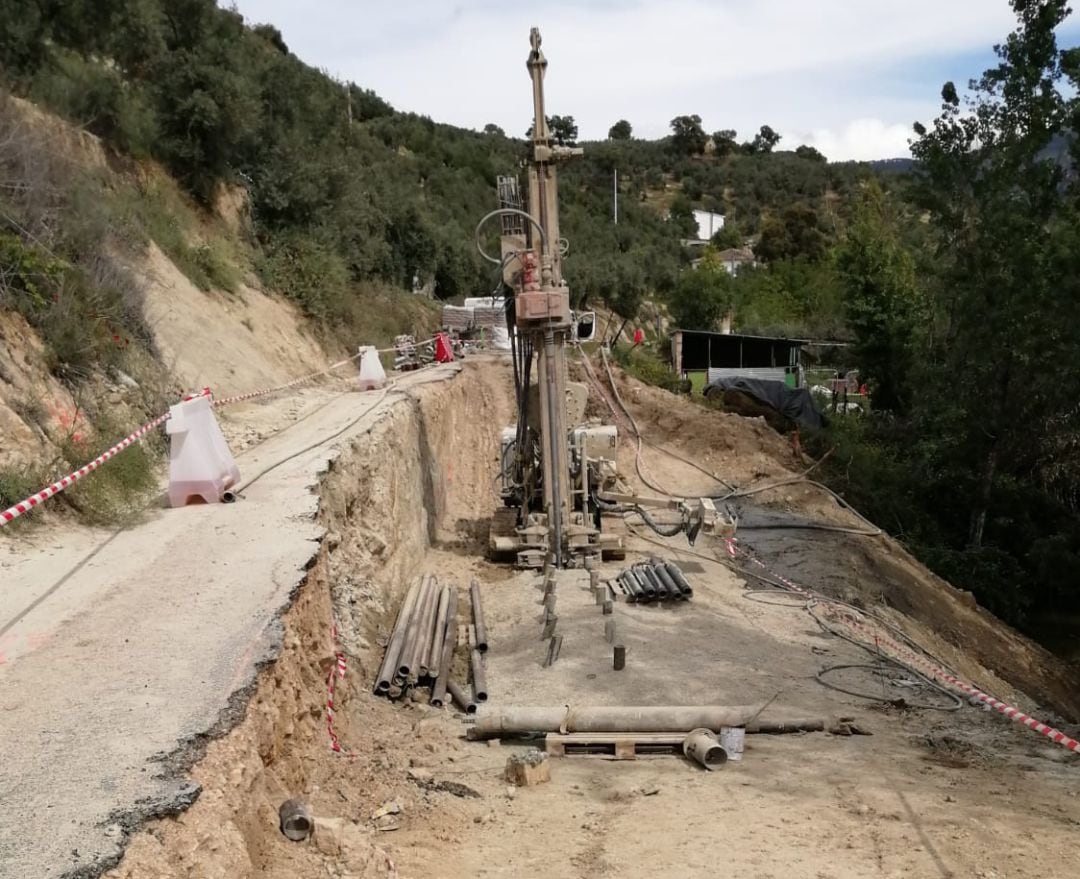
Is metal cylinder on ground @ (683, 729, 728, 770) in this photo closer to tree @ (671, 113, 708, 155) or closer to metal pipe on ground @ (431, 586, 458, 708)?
metal pipe on ground @ (431, 586, 458, 708)

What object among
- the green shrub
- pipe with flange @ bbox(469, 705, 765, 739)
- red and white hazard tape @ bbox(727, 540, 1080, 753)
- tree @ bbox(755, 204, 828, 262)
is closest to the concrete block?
pipe with flange @ bbox(469, 705, 765, 739)

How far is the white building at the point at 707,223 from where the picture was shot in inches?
3081

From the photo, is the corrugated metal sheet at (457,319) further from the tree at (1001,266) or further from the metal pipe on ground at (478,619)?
the metal pipe on ground at (478,619)

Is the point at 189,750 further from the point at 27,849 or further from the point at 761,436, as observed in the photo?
the point at 761,436

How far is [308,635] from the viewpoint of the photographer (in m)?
6.07

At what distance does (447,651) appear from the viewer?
916 cm

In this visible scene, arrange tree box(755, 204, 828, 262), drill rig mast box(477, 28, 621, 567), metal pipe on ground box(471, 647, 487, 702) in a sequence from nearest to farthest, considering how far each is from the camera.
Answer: metal pipe on ground box(471, 647, 487, 702)
drill rig mast box(477, 28, 621, 567)
tree box(755, 204, 828, 262)

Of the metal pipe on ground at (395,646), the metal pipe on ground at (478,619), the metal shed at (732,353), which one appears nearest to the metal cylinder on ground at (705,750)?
the metal pipe on ground at (395,646)

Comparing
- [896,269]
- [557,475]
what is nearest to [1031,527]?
[896,269]

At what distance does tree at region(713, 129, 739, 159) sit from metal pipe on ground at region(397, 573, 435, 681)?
343 feet

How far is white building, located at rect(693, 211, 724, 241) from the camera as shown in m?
78.2

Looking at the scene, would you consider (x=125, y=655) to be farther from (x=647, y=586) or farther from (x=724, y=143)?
(x=724, y=143)

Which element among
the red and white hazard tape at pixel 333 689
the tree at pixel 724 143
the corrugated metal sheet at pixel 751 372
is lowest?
the red and white hazard tape at pixel 333 689

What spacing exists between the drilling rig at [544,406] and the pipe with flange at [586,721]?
4745 millimetres
